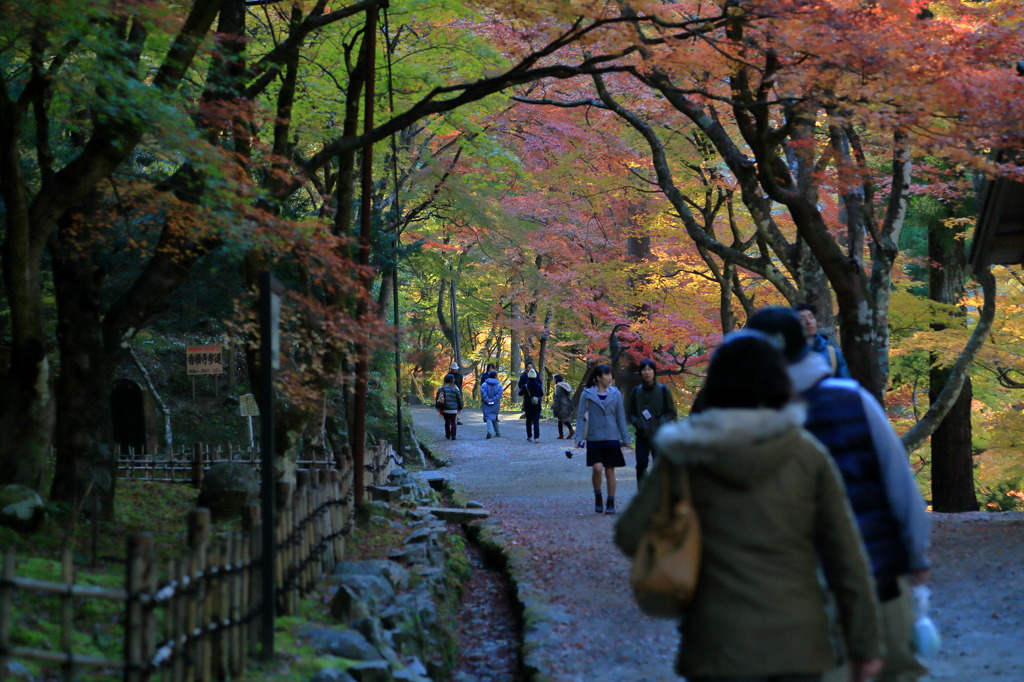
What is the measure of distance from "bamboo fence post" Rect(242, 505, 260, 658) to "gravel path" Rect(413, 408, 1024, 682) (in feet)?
6.65

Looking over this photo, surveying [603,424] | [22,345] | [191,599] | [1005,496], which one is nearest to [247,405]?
[603,424]

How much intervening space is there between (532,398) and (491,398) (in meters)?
1.67

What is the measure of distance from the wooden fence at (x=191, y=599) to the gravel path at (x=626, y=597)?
2.03 metres

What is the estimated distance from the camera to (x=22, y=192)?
25.7 ft

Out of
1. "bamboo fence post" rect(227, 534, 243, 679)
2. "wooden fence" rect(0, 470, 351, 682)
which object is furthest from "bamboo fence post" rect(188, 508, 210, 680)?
"bamboo fence post" rect(227, 534, 243, 679)

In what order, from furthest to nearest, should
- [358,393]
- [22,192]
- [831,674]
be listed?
[358,393] < [22,192] < [831,674]

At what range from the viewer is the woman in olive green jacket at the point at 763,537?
2.63 meters

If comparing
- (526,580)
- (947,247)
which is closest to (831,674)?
(526,580)

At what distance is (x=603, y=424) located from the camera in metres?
11.6

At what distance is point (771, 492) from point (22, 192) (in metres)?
7.37

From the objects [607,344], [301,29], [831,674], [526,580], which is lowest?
[526,580]

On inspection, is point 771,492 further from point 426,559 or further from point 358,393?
point 358,393

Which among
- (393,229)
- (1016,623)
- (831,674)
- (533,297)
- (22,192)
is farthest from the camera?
(533,297)

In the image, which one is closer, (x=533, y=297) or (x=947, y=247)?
(x=947, y=247)
